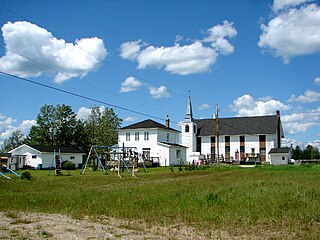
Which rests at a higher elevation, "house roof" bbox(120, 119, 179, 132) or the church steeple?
the church steeple

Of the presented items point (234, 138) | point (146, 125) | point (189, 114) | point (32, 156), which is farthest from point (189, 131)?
point (32, 156)

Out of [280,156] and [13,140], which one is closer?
[280,156]

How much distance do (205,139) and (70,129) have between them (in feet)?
88.9

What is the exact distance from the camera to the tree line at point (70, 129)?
7569 cm

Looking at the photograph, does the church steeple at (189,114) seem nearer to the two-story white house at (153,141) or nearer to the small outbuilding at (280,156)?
the two-story white house at (153,141)

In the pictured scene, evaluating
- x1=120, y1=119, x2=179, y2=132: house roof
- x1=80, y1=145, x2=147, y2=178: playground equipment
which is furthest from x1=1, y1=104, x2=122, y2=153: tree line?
x1=80, y1=145, x2=147, y2=178: playground equipment

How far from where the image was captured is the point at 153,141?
59625 millimetres

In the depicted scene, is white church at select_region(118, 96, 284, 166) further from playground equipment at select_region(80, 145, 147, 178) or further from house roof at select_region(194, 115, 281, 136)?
playground equipment at select_region(80, 145, 147, 178)

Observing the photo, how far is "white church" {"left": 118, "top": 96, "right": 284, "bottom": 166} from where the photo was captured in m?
59.8

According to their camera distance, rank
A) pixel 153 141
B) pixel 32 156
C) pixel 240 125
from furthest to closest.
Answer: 1. pixel 240 125
2. pixel 153 141
3. pixel 32 156

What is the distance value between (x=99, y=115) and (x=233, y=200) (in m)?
69.0

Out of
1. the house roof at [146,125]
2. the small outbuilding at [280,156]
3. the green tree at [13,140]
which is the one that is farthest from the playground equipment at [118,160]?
the green tree at [13,140]

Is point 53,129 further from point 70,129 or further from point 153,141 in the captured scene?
point 153,141

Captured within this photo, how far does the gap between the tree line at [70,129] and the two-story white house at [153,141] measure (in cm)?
1272
